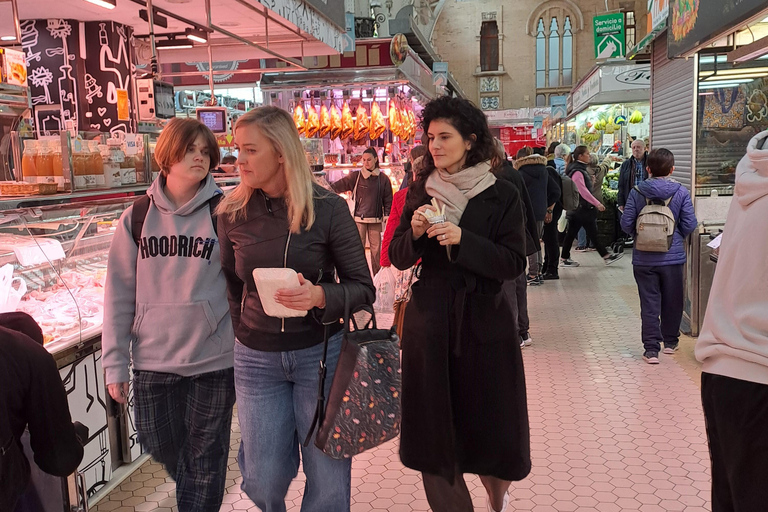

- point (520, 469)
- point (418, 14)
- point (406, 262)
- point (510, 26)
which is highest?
point (510, 26)

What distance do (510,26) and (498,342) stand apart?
1403 inches

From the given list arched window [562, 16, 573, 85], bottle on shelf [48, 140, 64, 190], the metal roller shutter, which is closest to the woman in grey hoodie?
bottle on shelf [48, 140, 64, 190]

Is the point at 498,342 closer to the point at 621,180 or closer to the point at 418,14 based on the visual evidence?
the point at 621,180

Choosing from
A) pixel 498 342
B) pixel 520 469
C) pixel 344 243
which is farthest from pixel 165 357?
pixel 520 469

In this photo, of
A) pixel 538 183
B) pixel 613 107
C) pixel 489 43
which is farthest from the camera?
pixel 489 43

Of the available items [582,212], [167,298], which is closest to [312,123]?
[582,212]

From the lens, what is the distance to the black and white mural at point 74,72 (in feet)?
20.8

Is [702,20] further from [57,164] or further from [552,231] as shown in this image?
[57,164]

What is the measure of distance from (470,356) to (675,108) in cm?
551

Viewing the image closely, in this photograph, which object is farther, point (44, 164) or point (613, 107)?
point (613, 107)

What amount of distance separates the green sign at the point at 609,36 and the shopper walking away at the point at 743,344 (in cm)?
1538

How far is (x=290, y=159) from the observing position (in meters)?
2.27

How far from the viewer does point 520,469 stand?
2621mm

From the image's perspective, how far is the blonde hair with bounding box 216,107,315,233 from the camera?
224cm
